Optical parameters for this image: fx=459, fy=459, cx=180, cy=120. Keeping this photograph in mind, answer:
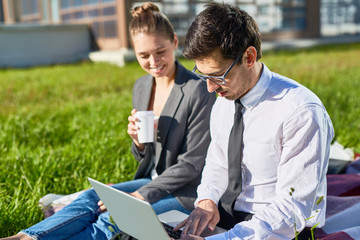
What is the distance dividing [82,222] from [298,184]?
1.32 meters

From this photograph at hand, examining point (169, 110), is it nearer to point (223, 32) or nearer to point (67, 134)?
point (223, 32)

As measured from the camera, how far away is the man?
1.96m

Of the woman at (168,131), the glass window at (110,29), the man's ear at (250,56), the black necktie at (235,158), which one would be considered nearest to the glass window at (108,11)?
the glass window at (110,29)

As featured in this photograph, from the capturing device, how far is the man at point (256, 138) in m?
1.96

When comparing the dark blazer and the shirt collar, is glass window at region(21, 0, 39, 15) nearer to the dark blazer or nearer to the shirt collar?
the dark blazer

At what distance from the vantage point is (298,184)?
1.96 metres

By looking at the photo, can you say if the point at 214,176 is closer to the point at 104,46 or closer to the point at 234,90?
the point at 234,90

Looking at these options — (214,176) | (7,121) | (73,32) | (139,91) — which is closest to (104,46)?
(73,32)

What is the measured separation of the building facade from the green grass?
5.81 metres

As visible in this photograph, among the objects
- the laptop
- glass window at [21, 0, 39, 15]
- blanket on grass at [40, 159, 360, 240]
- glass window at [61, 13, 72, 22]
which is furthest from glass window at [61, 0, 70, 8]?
the laptop

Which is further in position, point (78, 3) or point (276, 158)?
point (78, 3)

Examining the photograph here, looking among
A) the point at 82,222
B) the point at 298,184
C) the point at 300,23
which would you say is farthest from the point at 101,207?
the point at 300,23

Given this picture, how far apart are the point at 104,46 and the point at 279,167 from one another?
14199mm

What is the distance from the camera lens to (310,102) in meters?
2.01
